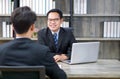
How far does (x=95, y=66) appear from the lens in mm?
2580

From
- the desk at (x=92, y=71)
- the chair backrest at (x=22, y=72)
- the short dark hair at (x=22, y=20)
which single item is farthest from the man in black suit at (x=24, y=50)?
the desk at (x=92, y=71)

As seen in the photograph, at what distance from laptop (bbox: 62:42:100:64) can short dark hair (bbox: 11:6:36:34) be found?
89cm

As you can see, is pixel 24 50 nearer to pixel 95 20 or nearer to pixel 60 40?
pixel 60 40

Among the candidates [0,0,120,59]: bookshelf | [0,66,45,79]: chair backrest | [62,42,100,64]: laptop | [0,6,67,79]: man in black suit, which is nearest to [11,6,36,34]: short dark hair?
[0,6,67,79]: man in black suit

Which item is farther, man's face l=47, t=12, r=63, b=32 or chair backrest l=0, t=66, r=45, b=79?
man's face l=47, t=12, r=63, b=32

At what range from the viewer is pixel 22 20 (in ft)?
5.57

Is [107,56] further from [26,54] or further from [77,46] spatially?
[26,54]

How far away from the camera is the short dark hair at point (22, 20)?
170cm

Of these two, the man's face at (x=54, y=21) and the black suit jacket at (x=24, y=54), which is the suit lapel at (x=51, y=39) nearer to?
the man's face at (x=54, y=21)

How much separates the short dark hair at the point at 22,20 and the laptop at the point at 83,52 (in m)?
0.89

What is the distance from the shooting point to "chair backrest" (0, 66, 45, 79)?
152 centimetres

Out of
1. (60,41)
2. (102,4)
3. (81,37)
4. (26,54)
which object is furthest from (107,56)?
(26,54)

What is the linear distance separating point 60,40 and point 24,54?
1661 millimetres

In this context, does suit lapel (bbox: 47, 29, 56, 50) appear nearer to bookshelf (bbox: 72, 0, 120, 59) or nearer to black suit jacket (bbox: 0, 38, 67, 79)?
bookshelf (bbox: 72, 0, 120, 59)
